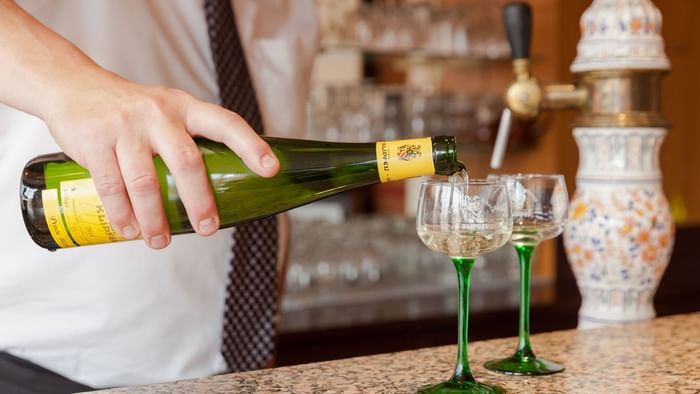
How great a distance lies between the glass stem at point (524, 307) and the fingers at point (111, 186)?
17.3 inches

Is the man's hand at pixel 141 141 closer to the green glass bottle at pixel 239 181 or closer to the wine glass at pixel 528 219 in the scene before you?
the green glass bottle at pixel 239 181

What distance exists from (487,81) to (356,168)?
8.22 ft

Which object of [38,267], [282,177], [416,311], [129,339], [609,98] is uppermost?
[609,98]

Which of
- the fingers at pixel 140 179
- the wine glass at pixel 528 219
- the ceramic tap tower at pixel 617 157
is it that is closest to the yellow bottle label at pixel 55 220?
the fingers at pixel 140 179

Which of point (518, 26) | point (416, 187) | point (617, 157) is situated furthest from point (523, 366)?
point (416, 187)

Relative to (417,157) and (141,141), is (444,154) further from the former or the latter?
(141,141)

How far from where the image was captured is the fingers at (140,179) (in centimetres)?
74

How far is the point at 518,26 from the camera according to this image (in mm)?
1237

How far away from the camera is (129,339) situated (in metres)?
1.26

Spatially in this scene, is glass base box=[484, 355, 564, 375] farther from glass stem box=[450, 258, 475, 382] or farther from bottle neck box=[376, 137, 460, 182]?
bottle neck box=[376, 137, 460, 182]

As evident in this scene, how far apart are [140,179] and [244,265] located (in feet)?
1.98

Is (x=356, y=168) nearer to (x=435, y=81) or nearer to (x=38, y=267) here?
(x=38, y=267)

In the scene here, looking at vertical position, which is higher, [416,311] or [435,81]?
[435,81]

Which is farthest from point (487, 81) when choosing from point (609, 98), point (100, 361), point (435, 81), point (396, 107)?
point (100, 361)
